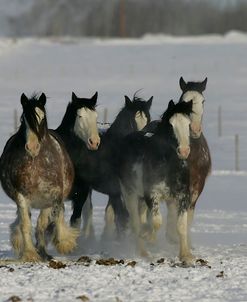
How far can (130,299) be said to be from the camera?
860cm

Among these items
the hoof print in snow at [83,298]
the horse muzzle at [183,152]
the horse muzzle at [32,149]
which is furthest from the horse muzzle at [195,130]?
the hoof print in snow at [83,298]

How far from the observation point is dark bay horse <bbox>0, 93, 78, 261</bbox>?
11016 millimetres

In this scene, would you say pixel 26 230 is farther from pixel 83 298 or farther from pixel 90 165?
pixel 83 298

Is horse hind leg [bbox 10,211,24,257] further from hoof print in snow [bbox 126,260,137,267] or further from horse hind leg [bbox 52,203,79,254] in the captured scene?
hoof print in snow [bbox 126,260,137,267]

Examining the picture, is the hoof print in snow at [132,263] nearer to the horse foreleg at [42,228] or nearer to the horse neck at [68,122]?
the horse foreleg at [42,228]

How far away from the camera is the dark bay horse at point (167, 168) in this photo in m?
11.2

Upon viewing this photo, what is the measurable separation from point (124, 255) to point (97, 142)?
1.49 metres

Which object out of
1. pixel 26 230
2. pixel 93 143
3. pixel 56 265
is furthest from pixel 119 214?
pixel 56 265

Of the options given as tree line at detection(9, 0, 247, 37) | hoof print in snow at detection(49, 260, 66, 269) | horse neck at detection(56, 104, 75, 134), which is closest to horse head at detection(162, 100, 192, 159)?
horse neck at detection(56, 104, 75, 134)

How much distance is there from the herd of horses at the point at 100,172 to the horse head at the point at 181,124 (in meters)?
0.01

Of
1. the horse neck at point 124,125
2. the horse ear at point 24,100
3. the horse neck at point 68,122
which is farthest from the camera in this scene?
the horse neck at point 124,125

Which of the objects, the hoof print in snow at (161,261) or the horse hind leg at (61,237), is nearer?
the hoof print in snow at (161,261)

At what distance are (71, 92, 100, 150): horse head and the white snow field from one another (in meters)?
1.45

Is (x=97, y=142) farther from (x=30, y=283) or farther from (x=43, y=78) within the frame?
(x=43, y=78)
